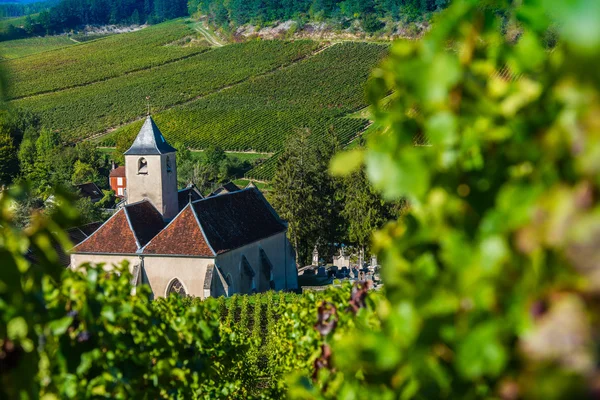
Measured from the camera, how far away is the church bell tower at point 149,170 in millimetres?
30703

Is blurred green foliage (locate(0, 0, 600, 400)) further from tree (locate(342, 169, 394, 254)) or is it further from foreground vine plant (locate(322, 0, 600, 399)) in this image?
tree (locate(342, 169, 394, 254))

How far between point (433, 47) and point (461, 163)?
341mm

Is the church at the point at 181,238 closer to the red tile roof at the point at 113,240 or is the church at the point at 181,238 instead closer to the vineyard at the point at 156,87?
the red tile roof at the point at 113,240

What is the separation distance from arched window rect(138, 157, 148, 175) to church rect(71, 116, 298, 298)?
40mm

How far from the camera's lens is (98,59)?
345 ft

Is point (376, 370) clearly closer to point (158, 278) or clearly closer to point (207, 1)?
point (158, 278)

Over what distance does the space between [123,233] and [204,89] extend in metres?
64.5

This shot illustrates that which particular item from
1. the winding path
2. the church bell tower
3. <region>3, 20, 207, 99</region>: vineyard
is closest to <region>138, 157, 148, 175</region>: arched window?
the church bell tower

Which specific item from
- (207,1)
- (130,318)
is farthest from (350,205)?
(207,1)

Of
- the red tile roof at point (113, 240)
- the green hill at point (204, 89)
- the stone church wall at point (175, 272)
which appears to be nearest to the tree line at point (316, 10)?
the green hill at point (204, 89)

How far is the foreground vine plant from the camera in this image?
4.61 ft

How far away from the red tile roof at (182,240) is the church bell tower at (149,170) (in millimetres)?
2702

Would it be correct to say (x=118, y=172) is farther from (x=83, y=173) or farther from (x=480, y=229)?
(x=480, y=229)

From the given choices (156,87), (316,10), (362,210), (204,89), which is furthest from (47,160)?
(316,10)
